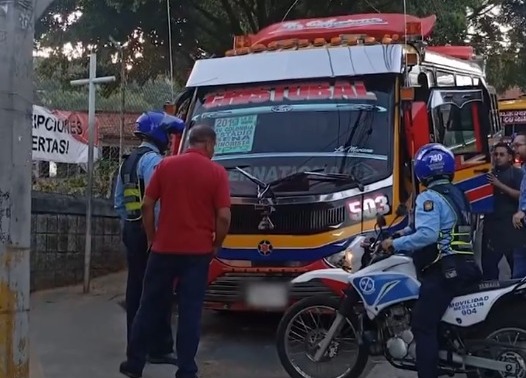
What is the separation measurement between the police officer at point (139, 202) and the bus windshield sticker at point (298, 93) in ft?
5.92

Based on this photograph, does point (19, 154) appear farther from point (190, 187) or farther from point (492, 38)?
point (492, 38)

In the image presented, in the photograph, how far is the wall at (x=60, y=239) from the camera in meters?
9.37

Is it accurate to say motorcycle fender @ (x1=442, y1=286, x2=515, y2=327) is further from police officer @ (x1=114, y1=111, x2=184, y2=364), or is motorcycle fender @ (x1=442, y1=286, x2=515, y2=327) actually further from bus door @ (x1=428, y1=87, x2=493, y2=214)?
bus door @ (x1=428, y1=87, x2=493, y2=214)

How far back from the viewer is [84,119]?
31.7 feet

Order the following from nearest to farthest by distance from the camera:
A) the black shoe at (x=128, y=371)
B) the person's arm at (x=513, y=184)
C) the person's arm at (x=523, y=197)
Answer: the black shoe at (x=128, y=371)
the person's arm at (x=523, y=197)
the person's arm at (x=513, y=184)

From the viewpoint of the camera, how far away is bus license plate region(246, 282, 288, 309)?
695 centimetres

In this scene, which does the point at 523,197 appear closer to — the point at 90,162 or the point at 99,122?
the point at 90,162

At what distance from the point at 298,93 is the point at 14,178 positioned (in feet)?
13.8

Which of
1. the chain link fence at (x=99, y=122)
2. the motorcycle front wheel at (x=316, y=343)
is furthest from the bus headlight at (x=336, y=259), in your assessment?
the chain link fence at (x=99, y=122)

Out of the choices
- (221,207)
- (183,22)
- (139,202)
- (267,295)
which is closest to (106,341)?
(267,295)

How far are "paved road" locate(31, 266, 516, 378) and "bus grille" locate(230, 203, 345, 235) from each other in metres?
1.04

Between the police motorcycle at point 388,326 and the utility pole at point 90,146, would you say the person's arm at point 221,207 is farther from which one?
the utility pole at point 90,146

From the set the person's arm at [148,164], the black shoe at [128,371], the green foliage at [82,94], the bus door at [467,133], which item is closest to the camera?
the black shoe at [128,371]

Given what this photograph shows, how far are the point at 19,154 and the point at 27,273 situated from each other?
59cm
